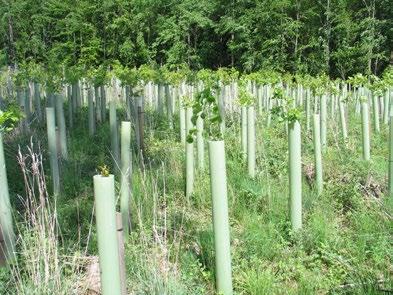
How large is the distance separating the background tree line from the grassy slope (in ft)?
44.7

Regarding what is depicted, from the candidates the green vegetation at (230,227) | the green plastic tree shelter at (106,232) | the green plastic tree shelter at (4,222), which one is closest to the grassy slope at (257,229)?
the green vegetation at (230,227)

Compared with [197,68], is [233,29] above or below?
above

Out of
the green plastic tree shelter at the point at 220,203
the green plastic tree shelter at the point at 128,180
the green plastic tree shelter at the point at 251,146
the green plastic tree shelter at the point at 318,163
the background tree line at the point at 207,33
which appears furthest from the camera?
the background tree line at the point at 207,33

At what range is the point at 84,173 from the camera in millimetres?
4926

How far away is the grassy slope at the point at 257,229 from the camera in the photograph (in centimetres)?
263

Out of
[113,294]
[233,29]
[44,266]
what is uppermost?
[233,29]

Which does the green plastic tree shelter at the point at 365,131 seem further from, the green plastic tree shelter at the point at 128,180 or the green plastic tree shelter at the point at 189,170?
the green plastic tree shelter at the point at 128,180

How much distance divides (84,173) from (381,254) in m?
3.06

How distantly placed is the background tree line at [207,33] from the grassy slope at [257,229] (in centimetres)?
1362

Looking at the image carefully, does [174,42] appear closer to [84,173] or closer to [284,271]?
[84,173]

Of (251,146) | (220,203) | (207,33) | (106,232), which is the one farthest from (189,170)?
(207,33)

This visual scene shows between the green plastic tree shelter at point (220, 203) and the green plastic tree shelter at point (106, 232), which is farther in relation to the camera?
the green plastic tree shelter at point (220, 203)

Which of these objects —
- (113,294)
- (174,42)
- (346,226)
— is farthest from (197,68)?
(113,294)

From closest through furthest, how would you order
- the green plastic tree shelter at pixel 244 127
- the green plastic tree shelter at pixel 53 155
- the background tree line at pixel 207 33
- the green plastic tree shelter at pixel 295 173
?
the green plastic tree shelter at pixel 295 173
the green plastic tree shelter at pixel 53 155
the green plastic tree shelter at pixel 244 127
the background tree line at pixel 207 33
